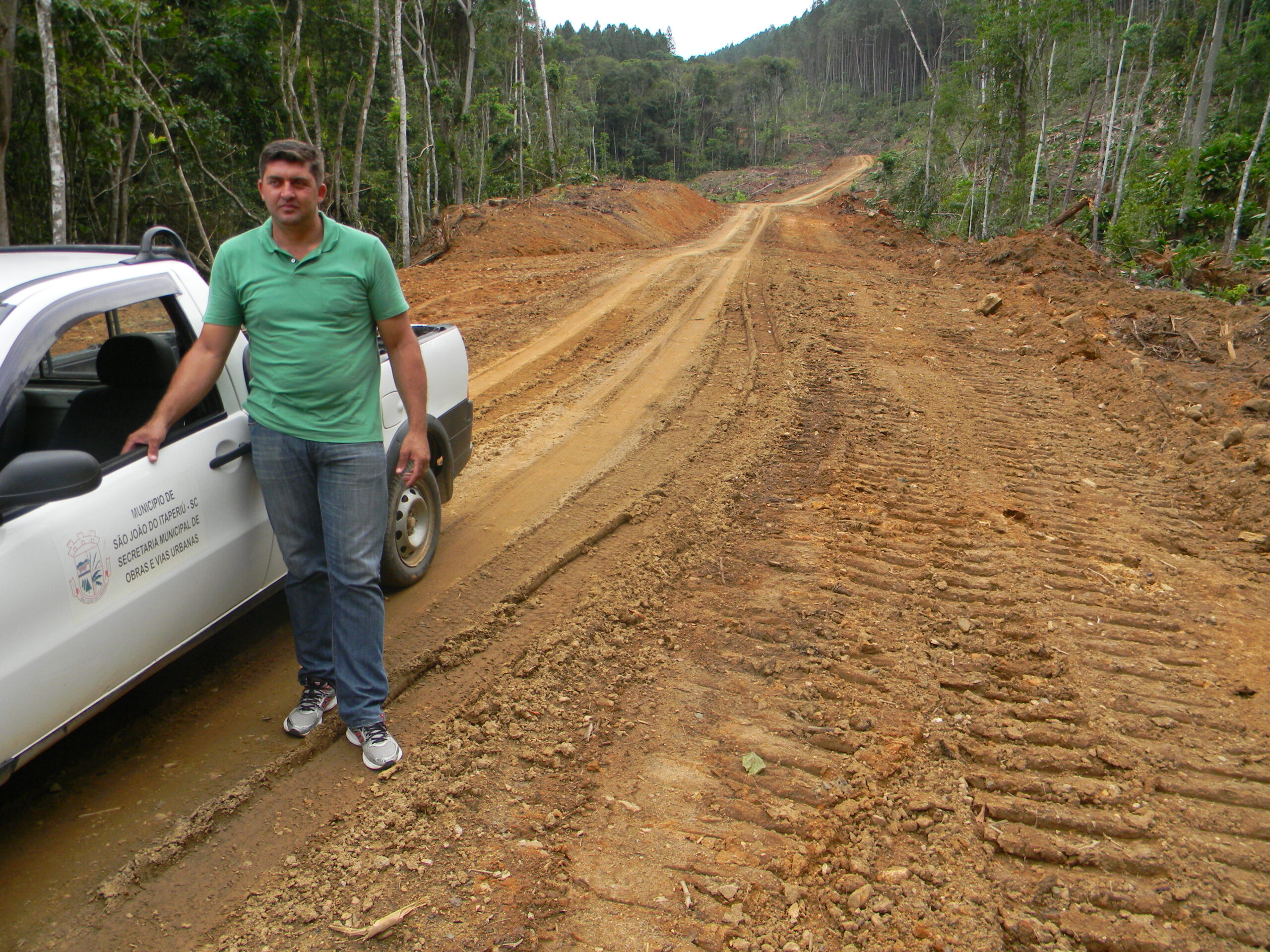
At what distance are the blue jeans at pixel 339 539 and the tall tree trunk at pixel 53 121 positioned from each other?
37.1 feet

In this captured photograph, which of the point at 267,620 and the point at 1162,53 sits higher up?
the point at 1162,53

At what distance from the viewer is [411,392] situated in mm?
3029

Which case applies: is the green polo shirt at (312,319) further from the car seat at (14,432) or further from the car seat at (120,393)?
the car seat at (14,432)

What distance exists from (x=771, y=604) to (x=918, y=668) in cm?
80

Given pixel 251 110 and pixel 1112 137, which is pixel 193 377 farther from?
pixel 1112 137

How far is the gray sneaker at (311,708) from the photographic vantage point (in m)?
3.17

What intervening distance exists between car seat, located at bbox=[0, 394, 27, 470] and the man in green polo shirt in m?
0.38

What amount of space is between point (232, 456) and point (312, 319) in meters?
0.73

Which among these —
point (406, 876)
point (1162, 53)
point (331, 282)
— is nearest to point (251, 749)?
point (406, 876)

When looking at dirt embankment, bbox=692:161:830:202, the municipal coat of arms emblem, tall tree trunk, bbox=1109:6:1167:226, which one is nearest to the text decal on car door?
Result: the municipal coat of arms emblem

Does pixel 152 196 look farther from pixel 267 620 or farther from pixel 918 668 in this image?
pixel 918 668

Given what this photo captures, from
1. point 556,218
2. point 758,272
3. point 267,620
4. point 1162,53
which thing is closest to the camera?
point 267,620

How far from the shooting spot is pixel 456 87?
115 ft

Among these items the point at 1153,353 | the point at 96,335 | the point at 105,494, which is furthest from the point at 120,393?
the point at 1153,353
